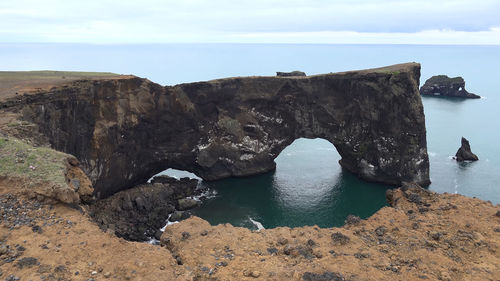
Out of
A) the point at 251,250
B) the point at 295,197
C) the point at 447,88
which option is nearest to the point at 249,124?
the point at 295,197

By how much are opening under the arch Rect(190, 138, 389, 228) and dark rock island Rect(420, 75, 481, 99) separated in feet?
308

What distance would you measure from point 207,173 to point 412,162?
33671 mm

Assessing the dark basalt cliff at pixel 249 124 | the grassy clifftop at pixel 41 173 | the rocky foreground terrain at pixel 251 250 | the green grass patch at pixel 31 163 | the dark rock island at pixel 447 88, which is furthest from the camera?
the dark rock island at pixel 447 88

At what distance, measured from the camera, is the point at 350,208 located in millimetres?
46875

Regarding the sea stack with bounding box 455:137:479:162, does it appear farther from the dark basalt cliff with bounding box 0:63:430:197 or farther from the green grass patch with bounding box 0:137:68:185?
the green grass patch with bounding box 0:137:68:185

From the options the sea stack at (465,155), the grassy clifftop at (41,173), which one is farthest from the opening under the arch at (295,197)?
the grassy clifftop at (41,173)

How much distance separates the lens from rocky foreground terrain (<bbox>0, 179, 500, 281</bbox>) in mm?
15218

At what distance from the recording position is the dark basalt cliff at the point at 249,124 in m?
47.5

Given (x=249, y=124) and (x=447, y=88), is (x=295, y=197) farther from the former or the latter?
(x=447, y=88)

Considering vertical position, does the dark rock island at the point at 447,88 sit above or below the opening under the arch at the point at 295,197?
above

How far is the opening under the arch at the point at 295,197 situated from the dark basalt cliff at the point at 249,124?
3247 millimetres

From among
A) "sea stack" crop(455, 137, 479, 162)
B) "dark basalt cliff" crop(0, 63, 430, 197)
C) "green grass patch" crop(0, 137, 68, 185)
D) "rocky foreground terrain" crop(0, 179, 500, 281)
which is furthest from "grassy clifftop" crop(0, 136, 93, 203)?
"sea stack" crop(455, 137, 479, 162)

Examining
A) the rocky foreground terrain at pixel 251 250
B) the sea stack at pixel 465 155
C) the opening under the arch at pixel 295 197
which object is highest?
the rocky foreground terrain at pixel 251 250

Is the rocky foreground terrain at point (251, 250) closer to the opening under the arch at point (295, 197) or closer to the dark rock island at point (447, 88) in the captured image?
the opening under the arch at point (295, 197)
